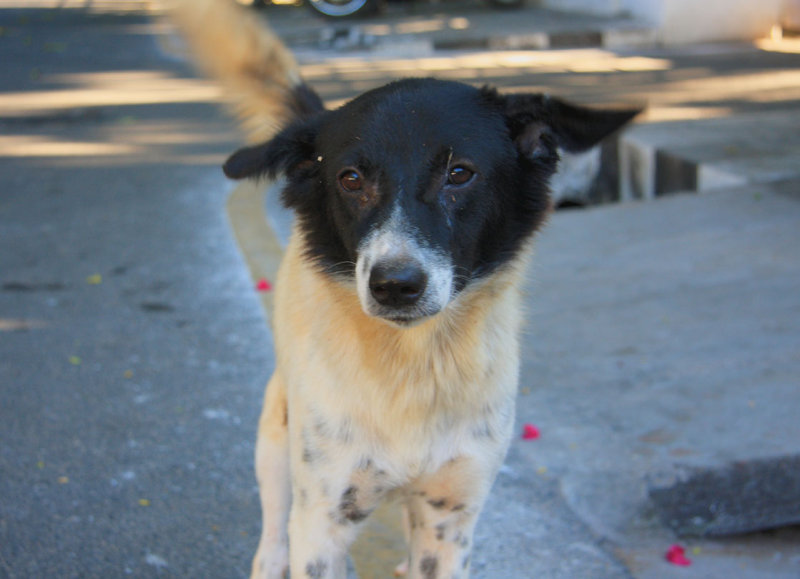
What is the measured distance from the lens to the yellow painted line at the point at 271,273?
297cm

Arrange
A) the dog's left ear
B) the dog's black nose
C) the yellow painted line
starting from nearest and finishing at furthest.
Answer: the dog's black nose < the dog's left ear < the yellow painted line

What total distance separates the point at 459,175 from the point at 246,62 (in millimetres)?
1172

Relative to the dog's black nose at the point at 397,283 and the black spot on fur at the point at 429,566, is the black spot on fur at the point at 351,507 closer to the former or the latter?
the black spot on fur at the point at 429,566

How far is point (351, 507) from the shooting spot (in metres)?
2.43

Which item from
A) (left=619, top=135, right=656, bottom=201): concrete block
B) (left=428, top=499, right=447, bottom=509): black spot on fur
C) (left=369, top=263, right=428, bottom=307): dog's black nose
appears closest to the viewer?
(left=369, top=263, right=428, bottom=307): dog's black nose

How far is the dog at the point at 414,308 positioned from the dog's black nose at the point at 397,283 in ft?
0.11

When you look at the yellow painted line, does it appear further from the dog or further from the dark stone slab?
the dark stone slab

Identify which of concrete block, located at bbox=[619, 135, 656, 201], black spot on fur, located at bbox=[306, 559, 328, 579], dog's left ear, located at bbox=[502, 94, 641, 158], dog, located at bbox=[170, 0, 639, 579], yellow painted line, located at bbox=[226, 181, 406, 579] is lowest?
concrete block, located at bbox=[619, 135, 656, 201]

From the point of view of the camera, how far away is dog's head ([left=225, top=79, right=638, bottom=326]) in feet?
7.36

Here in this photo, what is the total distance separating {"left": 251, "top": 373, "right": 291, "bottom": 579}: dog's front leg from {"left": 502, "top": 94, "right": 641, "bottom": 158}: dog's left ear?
1014 mm

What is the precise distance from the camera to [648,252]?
521cm

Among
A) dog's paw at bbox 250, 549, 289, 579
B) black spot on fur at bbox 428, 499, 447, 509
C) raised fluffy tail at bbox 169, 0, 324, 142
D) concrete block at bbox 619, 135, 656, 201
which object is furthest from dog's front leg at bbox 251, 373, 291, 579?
concrete block at bbox 619, 135, 656, 201

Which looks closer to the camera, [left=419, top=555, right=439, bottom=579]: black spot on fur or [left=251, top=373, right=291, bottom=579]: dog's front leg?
[left=419, top=555, right=439, bottom=579]: black spot on fur

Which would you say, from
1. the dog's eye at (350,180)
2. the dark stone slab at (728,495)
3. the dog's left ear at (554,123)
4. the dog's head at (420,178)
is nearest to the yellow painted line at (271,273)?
the dog's head at (420,178)
